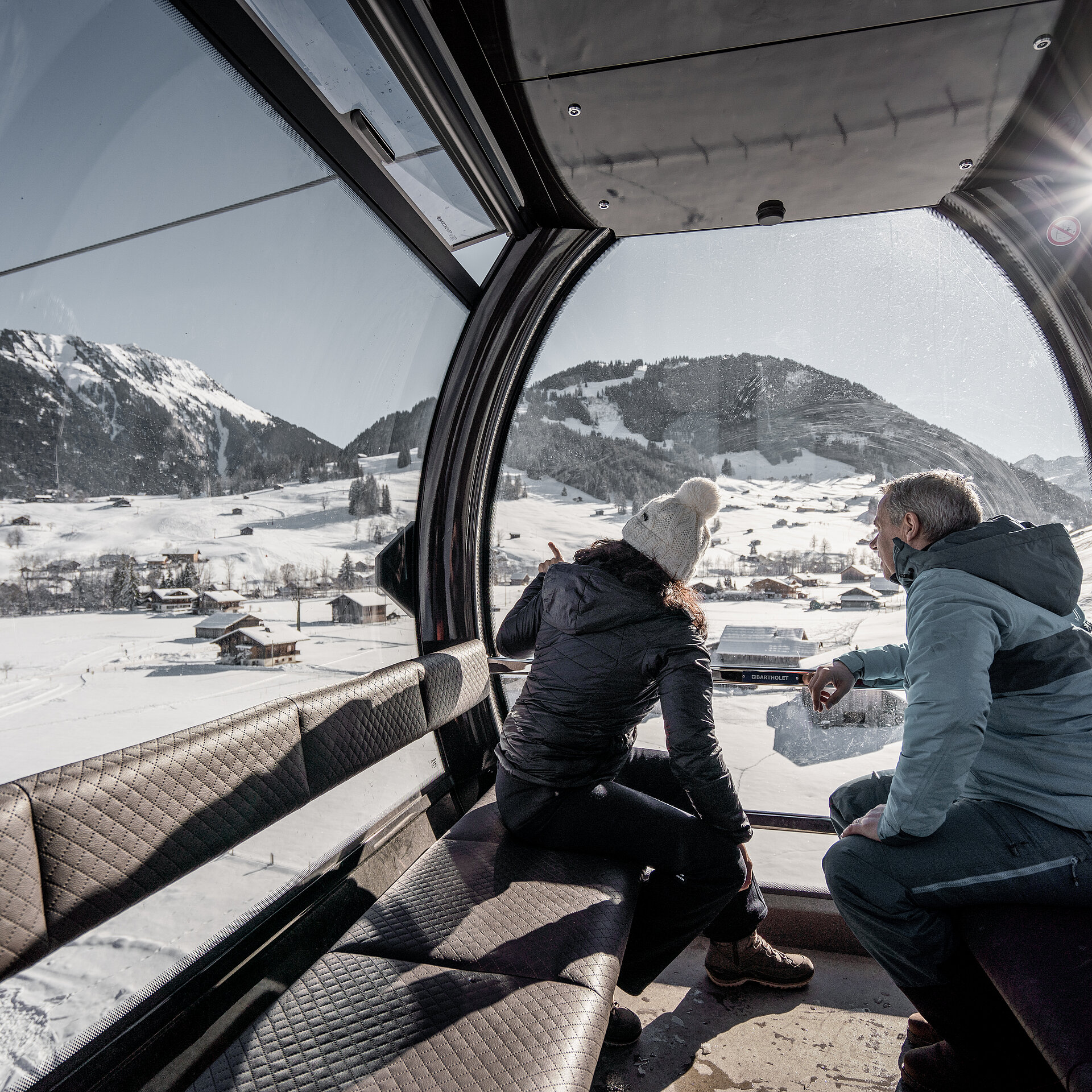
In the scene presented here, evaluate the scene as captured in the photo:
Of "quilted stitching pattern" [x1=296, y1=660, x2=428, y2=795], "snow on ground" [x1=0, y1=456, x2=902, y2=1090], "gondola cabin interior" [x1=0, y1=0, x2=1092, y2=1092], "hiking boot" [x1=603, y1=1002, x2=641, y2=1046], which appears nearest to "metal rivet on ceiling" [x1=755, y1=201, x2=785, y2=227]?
"gondola cabin interior" [x1=0, y1=0, x2=1092, y2=1092]

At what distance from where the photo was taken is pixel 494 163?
206 centimetres

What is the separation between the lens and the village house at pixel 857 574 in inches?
110

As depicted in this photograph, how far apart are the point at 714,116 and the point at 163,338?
1.57 m

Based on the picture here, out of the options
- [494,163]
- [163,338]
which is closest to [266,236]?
[163,338]

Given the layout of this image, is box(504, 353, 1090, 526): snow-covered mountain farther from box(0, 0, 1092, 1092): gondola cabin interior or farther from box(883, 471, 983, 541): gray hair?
box(883, 471, 983, 541): gray hair

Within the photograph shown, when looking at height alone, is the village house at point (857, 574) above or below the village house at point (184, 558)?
below

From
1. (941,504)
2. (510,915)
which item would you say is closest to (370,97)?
(941,504)

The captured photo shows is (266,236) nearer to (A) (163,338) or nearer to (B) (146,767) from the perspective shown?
(A) (163,338)

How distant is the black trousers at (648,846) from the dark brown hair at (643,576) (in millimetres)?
545

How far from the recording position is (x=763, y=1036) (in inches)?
78.6

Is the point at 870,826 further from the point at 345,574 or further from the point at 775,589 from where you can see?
the point at 345,574

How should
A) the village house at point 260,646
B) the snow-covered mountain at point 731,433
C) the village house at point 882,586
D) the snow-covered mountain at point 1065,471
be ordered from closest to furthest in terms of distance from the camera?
the village house at point 260,646, the snow-covered mountain at point 1065,471, the snow-covered mountain at point 731,433, the village house at point 882,586

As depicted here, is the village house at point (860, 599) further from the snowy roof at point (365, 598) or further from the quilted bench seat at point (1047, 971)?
the snowy roof at point (365, 598)

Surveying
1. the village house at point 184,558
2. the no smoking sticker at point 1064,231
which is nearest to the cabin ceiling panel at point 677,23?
the no smoking sticker at point 1064,231
